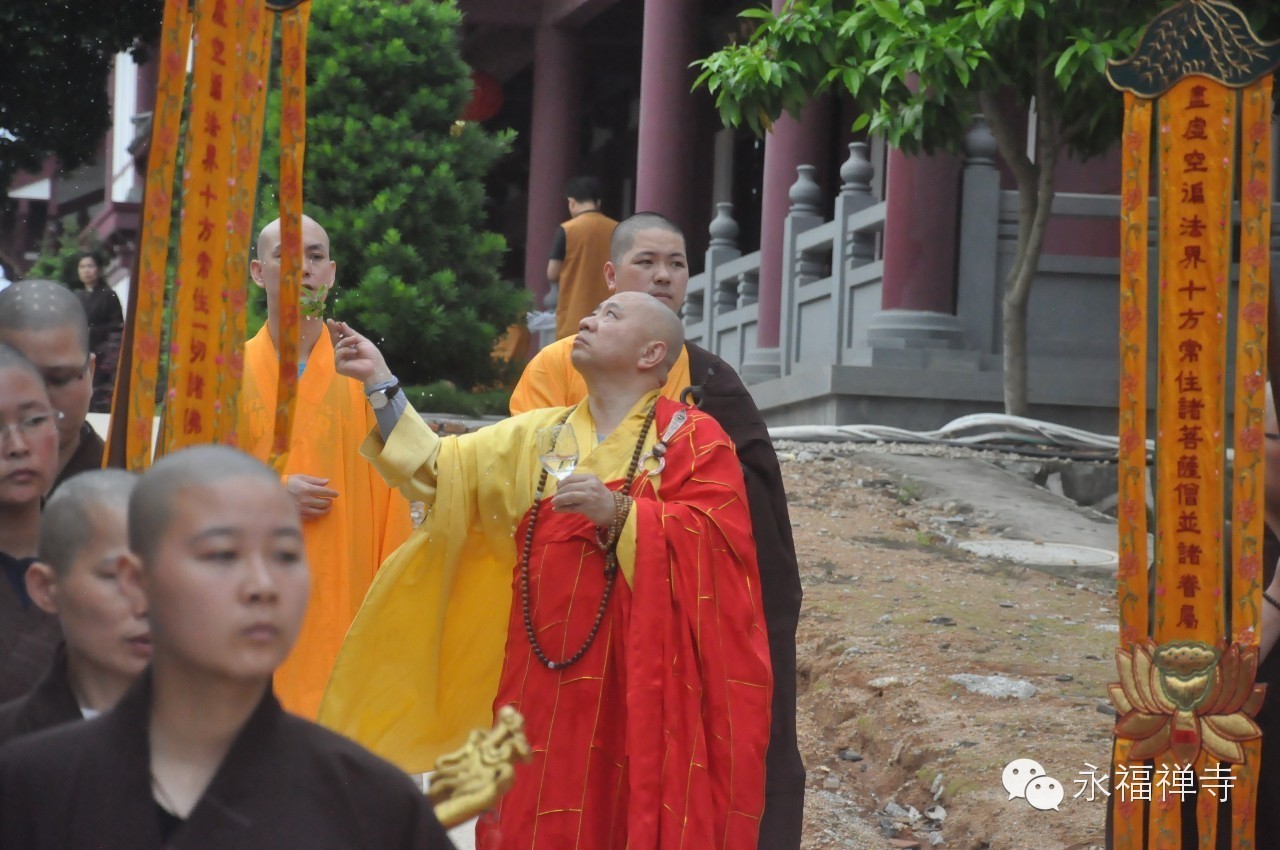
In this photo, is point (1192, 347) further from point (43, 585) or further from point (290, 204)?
point (43, 585)

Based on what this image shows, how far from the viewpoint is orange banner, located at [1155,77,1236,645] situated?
3.95 metres

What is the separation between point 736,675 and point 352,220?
5949mm

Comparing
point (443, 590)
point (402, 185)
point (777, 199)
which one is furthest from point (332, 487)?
point (777, 199)

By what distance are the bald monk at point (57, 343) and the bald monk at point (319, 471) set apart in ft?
3.54

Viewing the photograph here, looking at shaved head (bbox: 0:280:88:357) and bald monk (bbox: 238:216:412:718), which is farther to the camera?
bald monk (bbox: 238:216:412:718)

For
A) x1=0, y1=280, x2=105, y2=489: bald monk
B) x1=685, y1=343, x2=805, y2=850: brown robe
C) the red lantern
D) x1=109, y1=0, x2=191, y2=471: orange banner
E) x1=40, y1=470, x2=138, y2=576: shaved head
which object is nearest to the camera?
x1=40, y1=470, x2=138, y2=576: shaved head

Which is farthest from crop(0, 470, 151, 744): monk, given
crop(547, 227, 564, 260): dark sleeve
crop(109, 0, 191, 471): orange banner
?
crop(547, 227, 564, 260): dark sleeve

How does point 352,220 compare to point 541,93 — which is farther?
point 541,93

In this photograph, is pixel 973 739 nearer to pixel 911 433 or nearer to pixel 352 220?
pixel 911 433

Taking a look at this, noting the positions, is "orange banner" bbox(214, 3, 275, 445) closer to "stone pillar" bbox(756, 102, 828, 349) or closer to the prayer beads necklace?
the prayer beads necklace

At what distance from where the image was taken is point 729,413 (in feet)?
14.8

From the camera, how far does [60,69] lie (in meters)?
11.4

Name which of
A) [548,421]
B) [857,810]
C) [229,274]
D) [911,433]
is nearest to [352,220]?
[911,433]

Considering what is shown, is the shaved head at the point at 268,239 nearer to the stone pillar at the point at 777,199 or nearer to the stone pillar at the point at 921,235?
the stone pillar at the point at 921,235
